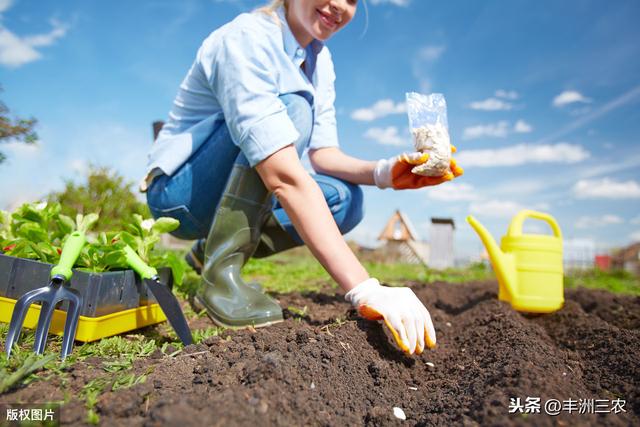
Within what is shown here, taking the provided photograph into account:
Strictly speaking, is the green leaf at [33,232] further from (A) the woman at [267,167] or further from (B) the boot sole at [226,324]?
(B) the boot sole at [226,324]

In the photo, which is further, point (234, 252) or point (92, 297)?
point (234, 252)

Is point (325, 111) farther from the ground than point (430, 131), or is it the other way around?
point (325, 111)

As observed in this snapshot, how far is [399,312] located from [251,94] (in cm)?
92

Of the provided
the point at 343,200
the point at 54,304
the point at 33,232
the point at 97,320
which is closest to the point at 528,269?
the point at 343,200

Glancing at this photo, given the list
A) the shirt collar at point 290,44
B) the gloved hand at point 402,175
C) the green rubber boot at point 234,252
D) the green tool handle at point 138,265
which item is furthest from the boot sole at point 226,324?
the shirt collar at point 290,44

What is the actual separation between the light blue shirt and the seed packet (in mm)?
497

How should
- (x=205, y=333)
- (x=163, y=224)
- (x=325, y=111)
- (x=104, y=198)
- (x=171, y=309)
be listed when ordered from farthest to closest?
(x=104, y=198)
(x=325, y=111)
(x=163, y=224)
(x=205, y=333)
(x=171, y=309)

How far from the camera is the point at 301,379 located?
113cm

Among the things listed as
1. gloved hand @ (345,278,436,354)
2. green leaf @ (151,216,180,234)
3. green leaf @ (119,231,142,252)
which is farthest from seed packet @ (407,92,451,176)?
green leaf @ (119,231,142,252)

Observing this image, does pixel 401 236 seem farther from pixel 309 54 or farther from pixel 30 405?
pixel 30 405

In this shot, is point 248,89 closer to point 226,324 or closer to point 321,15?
point 321,15

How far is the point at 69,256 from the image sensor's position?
4.71 ft

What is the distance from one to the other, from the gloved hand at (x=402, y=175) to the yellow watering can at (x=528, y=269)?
28.1 inches

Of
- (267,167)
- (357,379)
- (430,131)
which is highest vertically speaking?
(430,131)
